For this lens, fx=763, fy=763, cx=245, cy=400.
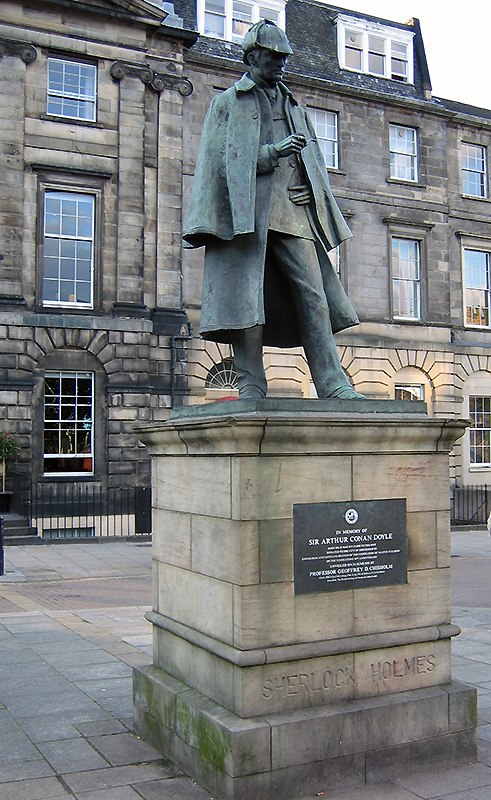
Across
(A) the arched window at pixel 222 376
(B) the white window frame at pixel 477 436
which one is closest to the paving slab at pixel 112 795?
(A) the arched window at pixel 222 376

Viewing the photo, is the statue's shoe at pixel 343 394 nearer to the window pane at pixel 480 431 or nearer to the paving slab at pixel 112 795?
the paving slab at pixel 112 795

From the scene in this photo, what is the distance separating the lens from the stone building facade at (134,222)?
20.6m

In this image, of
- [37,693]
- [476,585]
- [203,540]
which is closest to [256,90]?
[203,540]

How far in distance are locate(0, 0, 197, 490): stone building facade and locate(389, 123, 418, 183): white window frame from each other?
28.1 feet

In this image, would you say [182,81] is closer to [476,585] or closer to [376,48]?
[376,48]

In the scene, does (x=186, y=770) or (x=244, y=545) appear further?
(x=186, y=770)

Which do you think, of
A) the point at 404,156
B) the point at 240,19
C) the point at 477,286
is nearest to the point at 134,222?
the point at 240,19

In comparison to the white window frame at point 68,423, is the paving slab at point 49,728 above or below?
below

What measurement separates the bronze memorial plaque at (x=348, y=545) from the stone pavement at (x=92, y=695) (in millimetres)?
1098

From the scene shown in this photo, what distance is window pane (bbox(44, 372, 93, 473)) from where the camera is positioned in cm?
2088

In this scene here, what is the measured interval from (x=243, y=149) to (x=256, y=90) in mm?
514

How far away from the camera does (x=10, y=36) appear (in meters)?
20.5

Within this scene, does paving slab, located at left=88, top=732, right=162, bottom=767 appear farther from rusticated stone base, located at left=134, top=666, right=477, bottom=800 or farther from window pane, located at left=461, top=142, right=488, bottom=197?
window pane, located at left=461, top=142, right=488, bottom=197

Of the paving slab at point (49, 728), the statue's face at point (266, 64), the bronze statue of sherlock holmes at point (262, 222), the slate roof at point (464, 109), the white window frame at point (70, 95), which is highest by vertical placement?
the slate roof at point (464, 109)
